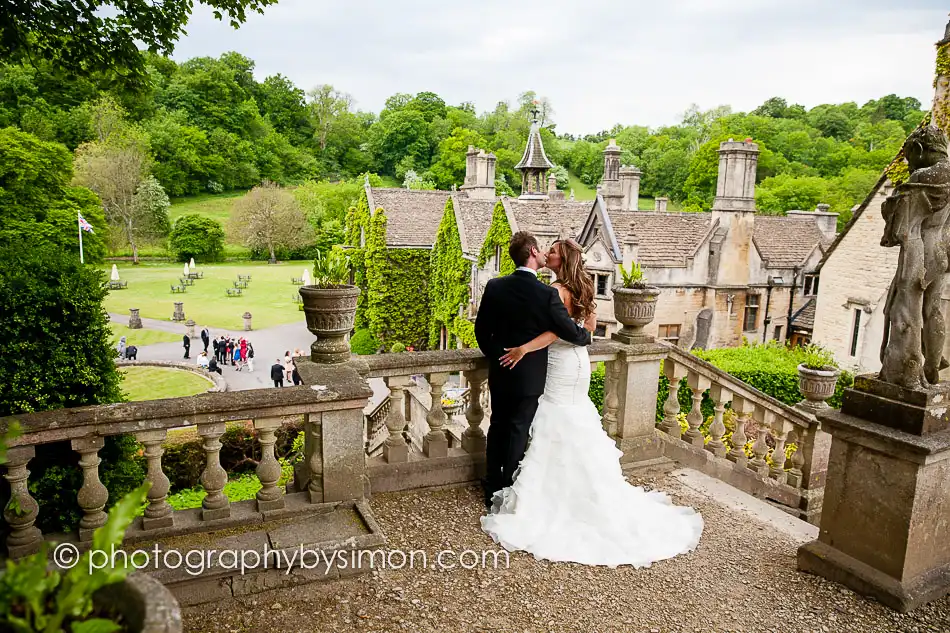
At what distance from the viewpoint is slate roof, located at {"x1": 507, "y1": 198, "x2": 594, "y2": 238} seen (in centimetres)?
2781

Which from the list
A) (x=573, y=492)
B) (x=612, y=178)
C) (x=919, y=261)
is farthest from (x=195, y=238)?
(x=919, y=261)

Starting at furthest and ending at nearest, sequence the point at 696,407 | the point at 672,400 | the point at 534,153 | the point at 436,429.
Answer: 1. the point at 534,153
2. the point at 696,407
3. the point at 672,400
4. the point at 436,429

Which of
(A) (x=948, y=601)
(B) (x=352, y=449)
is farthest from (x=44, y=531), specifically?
(A) (x=948, y=601)

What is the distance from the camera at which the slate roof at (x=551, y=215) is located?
27.8 m

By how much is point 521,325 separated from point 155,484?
2841 mm

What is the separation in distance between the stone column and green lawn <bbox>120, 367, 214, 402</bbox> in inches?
808

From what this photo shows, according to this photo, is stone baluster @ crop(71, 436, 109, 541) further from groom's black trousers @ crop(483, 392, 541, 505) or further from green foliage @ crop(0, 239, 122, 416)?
groom's black trousers @ crop(483, 392, 541, 505)

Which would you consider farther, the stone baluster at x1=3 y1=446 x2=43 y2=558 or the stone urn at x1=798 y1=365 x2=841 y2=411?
the stone urn at x1=798 y1=365 x2=841 y2=411

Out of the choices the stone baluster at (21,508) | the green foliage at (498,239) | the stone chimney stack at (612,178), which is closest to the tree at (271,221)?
the stone chimney stack at (612,178)

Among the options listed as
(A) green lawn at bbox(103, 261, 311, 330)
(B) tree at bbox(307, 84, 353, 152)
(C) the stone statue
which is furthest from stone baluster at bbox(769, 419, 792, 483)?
(B) tree at bbox(307, 84, 353, 152)

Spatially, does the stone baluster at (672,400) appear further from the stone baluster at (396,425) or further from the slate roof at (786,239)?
the slate roof at (786,239)

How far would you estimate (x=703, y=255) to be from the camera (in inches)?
1015

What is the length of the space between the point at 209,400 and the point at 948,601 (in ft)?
17.1

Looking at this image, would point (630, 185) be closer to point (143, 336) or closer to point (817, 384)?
point (143, 336)
